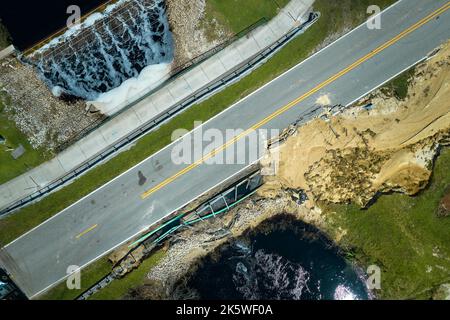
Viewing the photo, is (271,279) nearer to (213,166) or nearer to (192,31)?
(213,166)

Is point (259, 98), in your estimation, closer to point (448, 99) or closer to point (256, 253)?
point (256, 253)

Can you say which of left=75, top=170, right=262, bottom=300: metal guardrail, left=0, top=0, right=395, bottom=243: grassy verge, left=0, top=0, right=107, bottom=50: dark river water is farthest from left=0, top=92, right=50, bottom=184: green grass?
left=75, top=170, right=262, bottom=300: metal guardrail

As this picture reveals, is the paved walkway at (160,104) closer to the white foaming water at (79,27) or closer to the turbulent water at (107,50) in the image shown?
the turbulent water at (107,50)

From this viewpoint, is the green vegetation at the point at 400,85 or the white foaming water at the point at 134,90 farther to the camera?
the white foaming water at the point at 134,90

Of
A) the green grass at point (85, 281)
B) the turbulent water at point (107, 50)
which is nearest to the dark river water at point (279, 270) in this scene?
the green grass at point (85, 281)

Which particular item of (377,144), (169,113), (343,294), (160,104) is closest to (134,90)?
(160,104)
